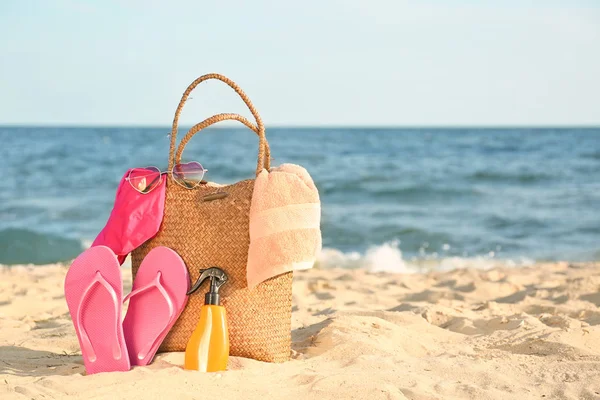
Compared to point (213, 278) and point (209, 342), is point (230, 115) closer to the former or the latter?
point (213, 278)

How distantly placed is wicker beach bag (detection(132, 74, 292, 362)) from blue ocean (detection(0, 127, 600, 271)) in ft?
15.3

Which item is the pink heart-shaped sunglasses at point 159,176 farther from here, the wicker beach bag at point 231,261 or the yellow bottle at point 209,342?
the yellow bottle at point 209,342

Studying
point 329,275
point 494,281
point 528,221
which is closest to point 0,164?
point 528,221

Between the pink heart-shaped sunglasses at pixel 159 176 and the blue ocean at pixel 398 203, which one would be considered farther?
the blue ocean at pixel 398 203

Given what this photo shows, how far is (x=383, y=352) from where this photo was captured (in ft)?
10.1

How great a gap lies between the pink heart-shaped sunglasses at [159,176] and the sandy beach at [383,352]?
0.69 m

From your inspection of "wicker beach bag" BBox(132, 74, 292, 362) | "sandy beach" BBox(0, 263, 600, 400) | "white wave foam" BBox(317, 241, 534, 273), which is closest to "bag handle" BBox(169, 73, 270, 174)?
"wicker beach bag" BBox(132, 74, 292, 362)

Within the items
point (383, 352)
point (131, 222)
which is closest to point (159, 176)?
point (131, 222)

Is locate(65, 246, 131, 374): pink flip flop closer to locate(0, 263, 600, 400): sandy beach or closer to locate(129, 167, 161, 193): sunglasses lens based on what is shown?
locate(0, 263, 600, 400): sandy beach

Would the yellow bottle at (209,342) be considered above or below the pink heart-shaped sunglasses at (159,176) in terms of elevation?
below

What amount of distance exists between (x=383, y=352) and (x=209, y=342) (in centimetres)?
76

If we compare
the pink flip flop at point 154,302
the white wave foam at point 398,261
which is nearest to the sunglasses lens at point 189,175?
the pink flip flop at point 154,302

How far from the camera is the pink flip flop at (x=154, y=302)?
2906 mm

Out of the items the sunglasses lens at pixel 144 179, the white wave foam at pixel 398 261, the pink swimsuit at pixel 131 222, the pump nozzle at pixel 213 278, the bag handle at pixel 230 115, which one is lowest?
the white wave foam at pixel 398 261
